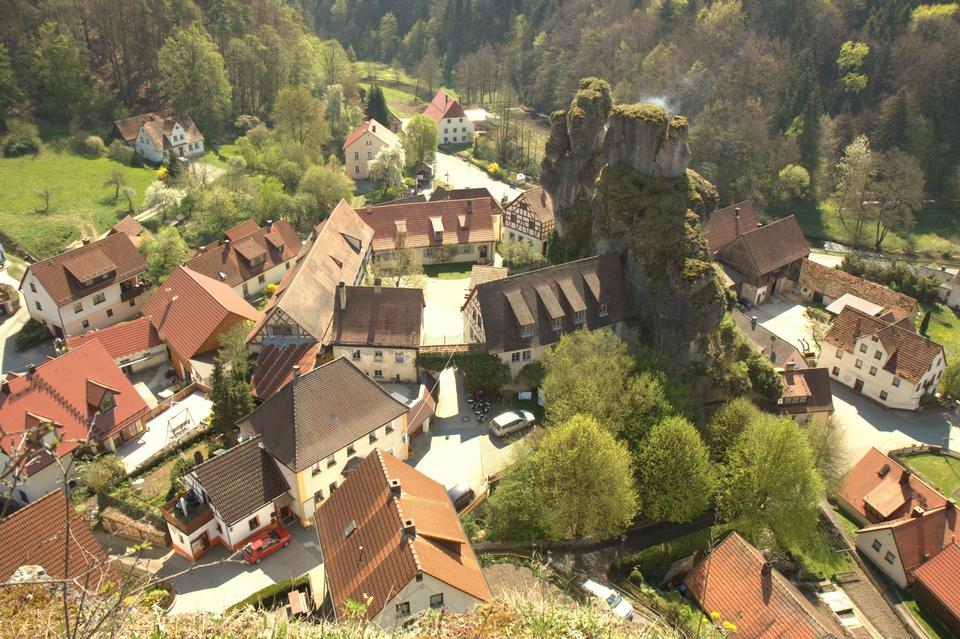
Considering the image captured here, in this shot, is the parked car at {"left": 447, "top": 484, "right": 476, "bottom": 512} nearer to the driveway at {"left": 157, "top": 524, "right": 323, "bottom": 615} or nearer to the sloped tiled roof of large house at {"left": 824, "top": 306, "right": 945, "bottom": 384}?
the driveway at {"left": 157, "top": 524, "right": 323, "bottom": 615}

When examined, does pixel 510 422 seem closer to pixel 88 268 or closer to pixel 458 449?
pixel 458 449

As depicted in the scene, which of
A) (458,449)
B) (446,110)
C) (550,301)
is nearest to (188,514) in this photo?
(458,449)

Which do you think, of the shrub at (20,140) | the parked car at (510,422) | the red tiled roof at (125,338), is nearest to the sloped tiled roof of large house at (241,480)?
the parked car at (510,422)

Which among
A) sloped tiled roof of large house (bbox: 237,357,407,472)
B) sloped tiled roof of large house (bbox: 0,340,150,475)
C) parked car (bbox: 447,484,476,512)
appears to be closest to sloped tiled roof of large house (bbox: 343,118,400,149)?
sloped tiled roof of large house (bbox: 0,340,150,475)

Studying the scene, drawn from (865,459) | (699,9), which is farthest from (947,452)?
(699,9)

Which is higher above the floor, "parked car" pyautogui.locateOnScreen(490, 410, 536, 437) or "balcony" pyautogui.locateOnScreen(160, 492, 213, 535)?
"balcony" pyautogui.locateOnScreen(160, 492, 213, 535)

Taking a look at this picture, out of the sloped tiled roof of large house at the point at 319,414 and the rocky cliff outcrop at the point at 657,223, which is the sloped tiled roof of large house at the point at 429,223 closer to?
the rocky cliff outcrop at the point at 657,223
